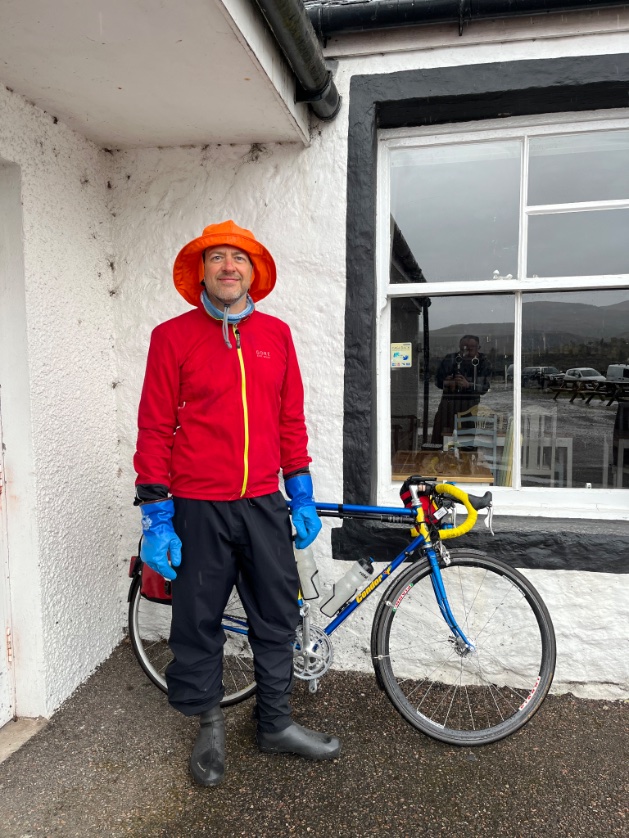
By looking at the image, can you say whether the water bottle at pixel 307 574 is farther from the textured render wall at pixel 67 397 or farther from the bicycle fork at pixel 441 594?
the textured render wall at pixel 67 397

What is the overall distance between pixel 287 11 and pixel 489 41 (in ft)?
4.00

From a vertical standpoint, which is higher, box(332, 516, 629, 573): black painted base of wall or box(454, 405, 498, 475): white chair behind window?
box(454, 405, 498, 475): white chair behind window

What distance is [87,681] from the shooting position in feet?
10.7

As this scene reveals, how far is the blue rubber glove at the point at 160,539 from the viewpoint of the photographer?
2.44m

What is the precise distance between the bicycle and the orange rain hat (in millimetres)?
1108

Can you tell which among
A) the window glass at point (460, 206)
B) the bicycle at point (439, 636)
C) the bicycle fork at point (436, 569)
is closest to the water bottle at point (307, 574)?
the bicycle at point (439, 636)

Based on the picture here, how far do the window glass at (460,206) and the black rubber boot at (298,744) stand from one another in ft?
7.59

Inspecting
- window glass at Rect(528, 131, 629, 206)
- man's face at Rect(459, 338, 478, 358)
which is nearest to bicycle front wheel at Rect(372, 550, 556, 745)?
man's face at Rect(459, 338, 478, 358)

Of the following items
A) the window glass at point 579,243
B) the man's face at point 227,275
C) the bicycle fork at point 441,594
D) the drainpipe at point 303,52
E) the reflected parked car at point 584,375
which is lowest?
the bicycle fork at point 441,594

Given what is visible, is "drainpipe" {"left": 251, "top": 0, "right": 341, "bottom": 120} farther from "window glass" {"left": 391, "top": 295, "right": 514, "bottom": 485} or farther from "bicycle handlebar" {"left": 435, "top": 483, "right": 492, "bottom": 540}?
"bicycle handlebar" {"left": 435, "top": 483, "right": 492, "bottom": 540}

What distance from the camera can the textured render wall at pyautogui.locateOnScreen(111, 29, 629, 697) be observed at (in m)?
3.11

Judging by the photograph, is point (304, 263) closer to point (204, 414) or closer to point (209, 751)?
point (204, 414)

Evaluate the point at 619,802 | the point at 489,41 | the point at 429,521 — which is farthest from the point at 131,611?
the point at 489,41

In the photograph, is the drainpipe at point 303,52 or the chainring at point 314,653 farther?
the chainring at point 314,653
